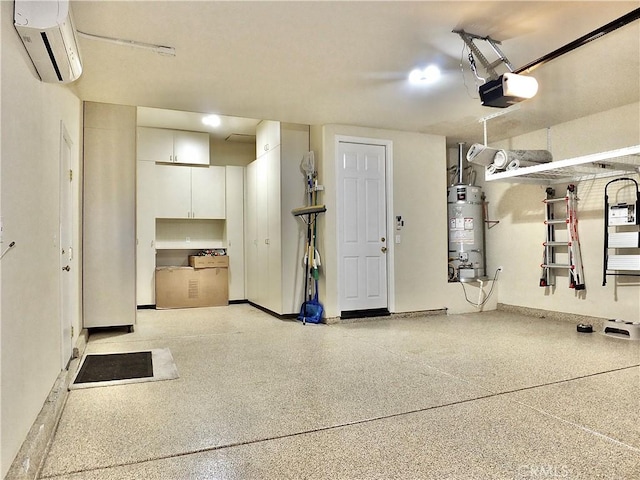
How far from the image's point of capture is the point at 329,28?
10.1ft

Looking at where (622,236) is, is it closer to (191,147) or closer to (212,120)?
(212,120)

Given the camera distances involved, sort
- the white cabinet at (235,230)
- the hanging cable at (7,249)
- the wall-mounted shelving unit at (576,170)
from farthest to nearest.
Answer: the white cabinet at (235,230) < the wall-mounted shelving unit at (576,170) < the hanging cable at (7,249)

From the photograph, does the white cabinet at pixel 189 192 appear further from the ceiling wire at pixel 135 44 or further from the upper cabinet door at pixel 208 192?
the ceiling wire at pixel 135 44

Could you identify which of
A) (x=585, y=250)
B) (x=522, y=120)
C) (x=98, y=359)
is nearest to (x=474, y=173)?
(x=522, y=120)

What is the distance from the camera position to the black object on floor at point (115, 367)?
334cm

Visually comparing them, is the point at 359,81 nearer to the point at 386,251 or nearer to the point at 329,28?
the point at 329,28

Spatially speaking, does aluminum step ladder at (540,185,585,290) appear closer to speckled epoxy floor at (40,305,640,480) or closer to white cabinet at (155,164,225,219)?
speckled epoxy floor at (40,305,640,480)

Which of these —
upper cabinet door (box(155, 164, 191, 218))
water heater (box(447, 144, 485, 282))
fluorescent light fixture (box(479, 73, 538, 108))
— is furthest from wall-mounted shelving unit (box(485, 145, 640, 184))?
upper cabinet door (box(155, 164, 191, 218))

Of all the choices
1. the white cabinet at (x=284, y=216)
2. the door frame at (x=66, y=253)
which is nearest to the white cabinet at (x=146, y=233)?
the white cabinet at (x=284, y=216)

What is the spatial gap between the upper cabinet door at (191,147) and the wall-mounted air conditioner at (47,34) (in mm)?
4703

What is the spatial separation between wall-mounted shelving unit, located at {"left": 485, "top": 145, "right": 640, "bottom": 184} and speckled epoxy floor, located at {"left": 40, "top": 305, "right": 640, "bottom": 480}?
1810 millimetres

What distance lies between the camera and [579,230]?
215 inches

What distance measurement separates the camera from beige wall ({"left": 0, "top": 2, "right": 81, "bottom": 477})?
5.81 feet

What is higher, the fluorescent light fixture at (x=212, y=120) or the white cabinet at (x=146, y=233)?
the fluorescent light fixture at (x=212, y=120)
